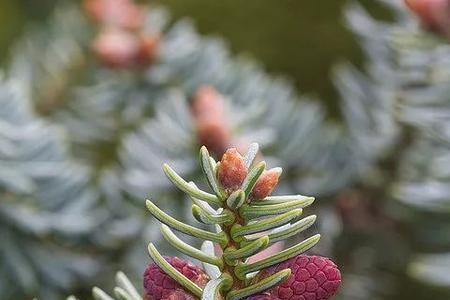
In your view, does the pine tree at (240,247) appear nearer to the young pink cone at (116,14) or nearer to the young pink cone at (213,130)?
the young pink cone at (213,130)

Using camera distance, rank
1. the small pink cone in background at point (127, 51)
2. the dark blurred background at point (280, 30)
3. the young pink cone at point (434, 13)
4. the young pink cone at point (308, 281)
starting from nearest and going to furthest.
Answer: the young pink cone at point (308, 281), the young pink cone at point (434, 13), the small pink cone in background at point (127, 51), the dark blurred background at point (280, 30)

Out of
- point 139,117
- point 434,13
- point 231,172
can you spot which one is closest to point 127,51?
point 139,117

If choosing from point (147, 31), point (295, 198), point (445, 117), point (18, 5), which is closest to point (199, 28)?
point (18, 5)

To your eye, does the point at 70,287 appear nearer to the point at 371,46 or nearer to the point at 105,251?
the point at 105,251

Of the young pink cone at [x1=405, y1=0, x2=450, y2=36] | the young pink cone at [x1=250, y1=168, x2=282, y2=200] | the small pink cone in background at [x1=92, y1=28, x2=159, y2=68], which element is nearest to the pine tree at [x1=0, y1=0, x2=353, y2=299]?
the small pink cone in background at [x1=92, y1=28, x2=159, y2=68]

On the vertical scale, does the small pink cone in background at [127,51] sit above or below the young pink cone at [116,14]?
below

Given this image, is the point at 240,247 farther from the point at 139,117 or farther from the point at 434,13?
the point at 139,117

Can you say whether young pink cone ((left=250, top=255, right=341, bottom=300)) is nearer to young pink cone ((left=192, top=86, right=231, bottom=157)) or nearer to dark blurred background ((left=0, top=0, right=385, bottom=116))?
young pink cone ((left=192, top=86, right=231, bottom=157))

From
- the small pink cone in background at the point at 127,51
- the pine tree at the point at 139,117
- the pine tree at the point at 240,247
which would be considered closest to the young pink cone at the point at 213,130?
the pine tree at the point at 139,117
